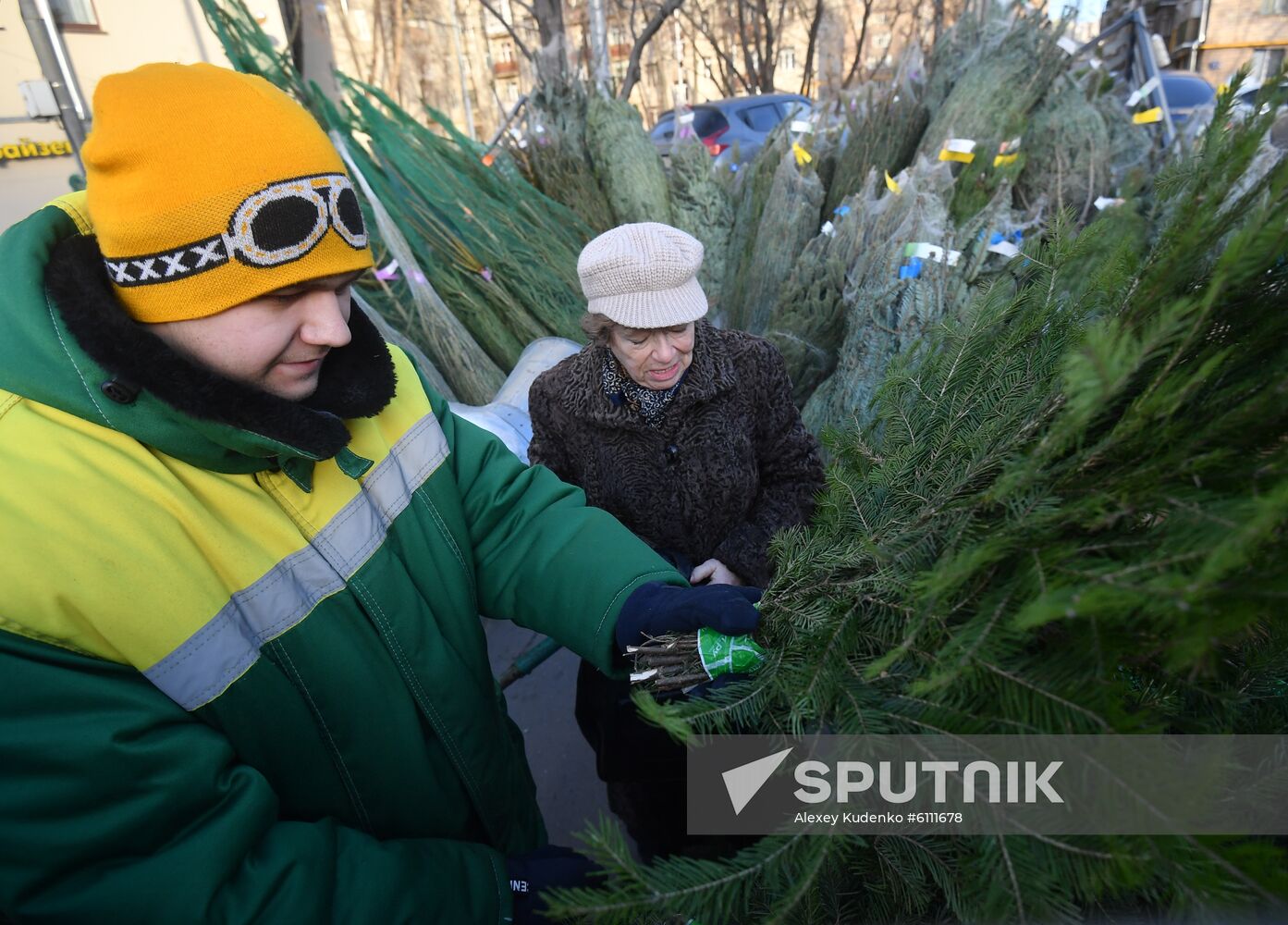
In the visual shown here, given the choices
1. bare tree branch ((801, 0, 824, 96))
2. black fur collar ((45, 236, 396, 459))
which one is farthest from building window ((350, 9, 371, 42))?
black fur collar ((45, 236, 396, 459))

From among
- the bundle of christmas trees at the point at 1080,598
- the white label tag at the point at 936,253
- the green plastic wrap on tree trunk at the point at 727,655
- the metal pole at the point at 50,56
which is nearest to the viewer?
the bundle of christmas trees at the point at 1080,598

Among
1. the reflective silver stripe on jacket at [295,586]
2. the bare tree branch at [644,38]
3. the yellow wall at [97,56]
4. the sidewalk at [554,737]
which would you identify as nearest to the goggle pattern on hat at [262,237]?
the reflective silver stripe on jacket at [295,586]

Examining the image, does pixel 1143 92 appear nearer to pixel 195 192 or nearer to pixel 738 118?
pixel 195 192

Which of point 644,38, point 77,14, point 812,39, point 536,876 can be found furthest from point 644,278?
point 812,39

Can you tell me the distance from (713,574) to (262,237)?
4.24 ft

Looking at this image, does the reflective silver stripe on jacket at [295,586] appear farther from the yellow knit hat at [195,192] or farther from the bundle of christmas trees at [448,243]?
the bundle of christmas trees at [448,243]

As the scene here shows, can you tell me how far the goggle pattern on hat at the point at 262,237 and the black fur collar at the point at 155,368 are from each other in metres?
0.04

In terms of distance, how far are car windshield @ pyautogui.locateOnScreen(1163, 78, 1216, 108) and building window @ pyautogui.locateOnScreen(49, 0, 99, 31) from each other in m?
12.6

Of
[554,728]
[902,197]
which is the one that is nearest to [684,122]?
[902,197]

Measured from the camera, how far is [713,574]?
1.80 meters

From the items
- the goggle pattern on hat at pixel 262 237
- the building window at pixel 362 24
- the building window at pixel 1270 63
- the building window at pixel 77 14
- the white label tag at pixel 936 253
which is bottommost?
the white label tag at pixel 936 253

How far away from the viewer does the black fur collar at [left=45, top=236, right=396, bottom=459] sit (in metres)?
0.86

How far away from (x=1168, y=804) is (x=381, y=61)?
2022 cm

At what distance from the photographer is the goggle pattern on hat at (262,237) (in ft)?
2.89
